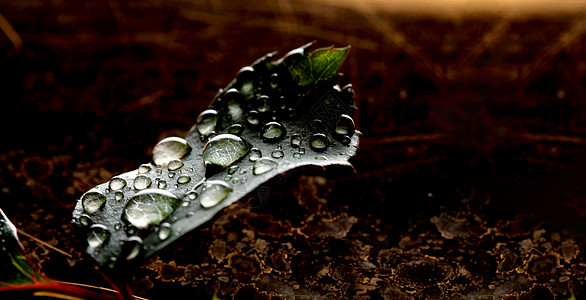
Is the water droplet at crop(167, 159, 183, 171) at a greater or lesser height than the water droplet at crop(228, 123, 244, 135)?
lesser

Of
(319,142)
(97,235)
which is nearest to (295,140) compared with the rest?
(319,142)

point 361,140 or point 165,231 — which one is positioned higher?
point 361,140

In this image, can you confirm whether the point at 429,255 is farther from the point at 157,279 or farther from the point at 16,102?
the point at 16,102

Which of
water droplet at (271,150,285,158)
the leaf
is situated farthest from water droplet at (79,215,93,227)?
water droplet at (271,150,285,158)

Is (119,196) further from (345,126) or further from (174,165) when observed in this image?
(345,126)

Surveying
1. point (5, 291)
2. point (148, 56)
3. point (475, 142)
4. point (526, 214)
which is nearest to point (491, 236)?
point (526, 214)

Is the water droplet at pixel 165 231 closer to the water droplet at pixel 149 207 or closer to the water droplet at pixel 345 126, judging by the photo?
the water droplet at pixel 149 207

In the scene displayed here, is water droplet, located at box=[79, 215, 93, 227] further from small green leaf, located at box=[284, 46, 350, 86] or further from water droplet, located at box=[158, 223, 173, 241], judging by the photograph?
small green leaf, located at box=[284, 46, 350, 86]
